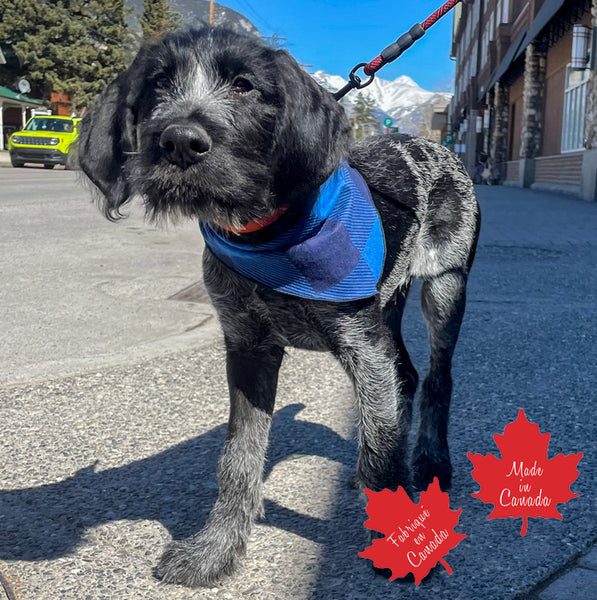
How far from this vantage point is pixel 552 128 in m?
25.6

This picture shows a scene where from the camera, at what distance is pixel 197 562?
2.42 meters

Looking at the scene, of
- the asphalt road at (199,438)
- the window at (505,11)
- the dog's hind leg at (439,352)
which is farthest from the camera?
the window at (505,11)

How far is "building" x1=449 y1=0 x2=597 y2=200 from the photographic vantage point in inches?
743

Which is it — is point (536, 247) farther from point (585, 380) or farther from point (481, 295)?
point (585, 380)

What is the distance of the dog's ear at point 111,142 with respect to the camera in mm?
2449

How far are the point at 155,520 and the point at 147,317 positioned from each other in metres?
2.96

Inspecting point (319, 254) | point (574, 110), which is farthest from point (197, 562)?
point (574, 110)

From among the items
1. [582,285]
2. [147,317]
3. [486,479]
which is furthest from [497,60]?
[486,479]

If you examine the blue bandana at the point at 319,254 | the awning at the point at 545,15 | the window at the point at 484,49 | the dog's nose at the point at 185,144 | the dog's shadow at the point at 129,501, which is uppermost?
the window at the point at 484,49

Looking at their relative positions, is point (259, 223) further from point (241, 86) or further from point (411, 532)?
point (411, 532)

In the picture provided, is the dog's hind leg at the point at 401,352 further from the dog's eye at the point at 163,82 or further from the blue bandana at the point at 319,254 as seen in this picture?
the dog's eye at the point at 163,82

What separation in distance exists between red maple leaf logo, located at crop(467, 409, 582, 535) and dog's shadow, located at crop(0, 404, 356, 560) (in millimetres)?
688

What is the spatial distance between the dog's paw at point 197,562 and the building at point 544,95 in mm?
17451

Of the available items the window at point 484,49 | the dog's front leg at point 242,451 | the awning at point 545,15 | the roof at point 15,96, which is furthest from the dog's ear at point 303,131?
the roof at point 15,96
